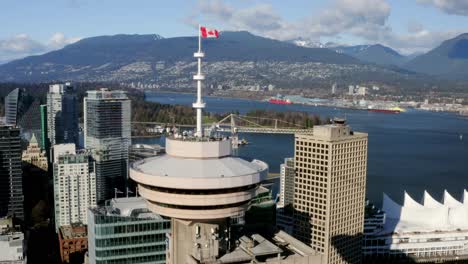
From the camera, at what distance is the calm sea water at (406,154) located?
1395 inches

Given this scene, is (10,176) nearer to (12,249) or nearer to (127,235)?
(12,249)

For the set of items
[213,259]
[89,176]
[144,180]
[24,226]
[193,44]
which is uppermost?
[193,44]

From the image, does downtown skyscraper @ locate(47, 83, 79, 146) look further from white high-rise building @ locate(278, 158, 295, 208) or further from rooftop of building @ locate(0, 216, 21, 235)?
white high-rise building @ locate(278, 158, 295, 208)

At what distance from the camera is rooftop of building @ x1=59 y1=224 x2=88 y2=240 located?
81.0 ft

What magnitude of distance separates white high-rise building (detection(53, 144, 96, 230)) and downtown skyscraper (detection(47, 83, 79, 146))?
21.5m

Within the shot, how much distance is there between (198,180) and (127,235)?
8.68 metres

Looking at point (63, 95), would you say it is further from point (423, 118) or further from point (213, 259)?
point (423, 118)

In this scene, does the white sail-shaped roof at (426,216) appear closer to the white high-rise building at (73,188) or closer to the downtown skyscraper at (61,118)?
the white high-rise building at (73,188)

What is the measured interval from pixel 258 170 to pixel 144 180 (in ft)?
6.68

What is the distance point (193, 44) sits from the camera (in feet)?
646

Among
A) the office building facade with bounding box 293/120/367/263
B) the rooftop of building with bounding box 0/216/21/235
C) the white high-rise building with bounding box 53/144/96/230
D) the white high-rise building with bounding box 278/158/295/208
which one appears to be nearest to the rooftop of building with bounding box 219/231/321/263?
the office building facade with bounding box 293/120/367/263

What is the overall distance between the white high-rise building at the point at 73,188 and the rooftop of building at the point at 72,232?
1.03m

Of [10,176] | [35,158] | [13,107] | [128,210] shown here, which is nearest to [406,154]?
[35,158]

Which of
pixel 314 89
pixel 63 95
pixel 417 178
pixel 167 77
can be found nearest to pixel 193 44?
pixel 167 77
